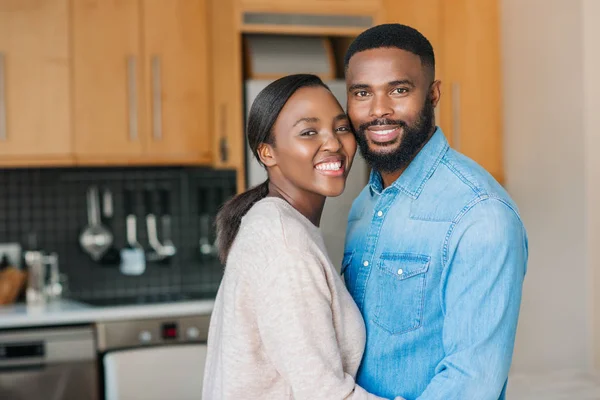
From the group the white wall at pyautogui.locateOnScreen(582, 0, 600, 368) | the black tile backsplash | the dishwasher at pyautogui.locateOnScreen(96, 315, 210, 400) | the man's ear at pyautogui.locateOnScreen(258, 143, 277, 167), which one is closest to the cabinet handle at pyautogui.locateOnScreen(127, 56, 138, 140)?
the black tile backsplash

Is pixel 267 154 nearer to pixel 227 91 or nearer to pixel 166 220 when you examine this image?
pixel 227 91

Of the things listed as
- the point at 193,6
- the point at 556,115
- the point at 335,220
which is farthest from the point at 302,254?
the point at 193,6

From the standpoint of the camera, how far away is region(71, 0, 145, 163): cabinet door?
3109 millimetres

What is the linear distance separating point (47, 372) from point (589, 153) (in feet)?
6.82

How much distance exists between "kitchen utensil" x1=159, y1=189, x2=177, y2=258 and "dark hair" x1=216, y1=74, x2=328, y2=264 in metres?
2.09

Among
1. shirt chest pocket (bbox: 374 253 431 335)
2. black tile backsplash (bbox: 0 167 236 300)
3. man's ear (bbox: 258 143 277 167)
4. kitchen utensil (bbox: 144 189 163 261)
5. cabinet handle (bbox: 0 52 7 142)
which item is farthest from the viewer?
kitchen utensil (bbox: 144 189 163 261)

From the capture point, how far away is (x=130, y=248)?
346cm

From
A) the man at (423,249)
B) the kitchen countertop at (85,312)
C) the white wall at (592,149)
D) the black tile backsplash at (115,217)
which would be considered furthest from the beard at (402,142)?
the black tile backsplash at (115,217)

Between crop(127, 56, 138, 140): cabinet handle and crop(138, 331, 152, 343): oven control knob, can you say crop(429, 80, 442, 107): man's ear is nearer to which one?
crop(138, 331, 152, 343): oven control knob

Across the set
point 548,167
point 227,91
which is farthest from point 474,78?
point 227,91

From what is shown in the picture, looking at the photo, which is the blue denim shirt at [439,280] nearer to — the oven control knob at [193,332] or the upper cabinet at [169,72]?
the oven control knob at [193,332]

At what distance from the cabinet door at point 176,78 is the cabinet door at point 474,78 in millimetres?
1029

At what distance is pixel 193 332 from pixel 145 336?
182mm

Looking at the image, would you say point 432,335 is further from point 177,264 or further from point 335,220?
point 177,264
